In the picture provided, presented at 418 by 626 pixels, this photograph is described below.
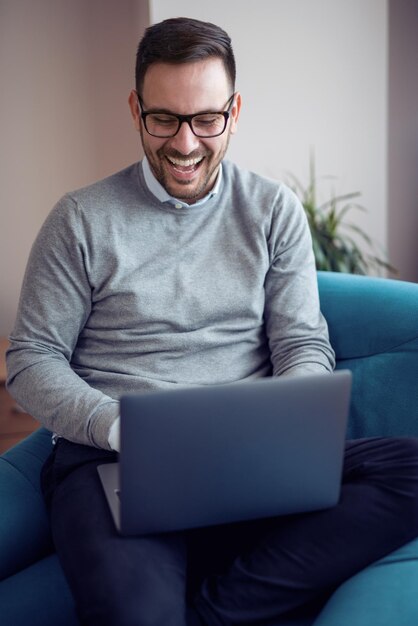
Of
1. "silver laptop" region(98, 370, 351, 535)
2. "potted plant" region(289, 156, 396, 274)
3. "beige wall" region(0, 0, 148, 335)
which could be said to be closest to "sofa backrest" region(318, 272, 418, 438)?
"silver laptop" region(98, 370, 351, 535)

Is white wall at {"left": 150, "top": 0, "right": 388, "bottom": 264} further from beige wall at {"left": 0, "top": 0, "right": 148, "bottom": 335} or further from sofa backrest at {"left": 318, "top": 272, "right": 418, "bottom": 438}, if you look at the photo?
sofa backrest at {"left": 318, "top": 272, "right": 418, "bottom": 438}

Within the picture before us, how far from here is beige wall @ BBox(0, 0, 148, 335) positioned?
A: 2.68 metres

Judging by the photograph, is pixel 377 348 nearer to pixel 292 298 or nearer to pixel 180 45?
pixel 292 298

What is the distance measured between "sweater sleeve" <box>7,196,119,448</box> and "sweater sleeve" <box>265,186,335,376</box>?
14.9 inches

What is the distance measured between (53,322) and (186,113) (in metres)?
0.47

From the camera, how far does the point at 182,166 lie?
4.88ft

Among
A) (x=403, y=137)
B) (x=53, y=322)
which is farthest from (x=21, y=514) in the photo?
(x=403, y=137)

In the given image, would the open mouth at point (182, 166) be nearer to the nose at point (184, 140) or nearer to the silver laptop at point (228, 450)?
the nose at point (184, 140)

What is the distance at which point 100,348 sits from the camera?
148 centimetres

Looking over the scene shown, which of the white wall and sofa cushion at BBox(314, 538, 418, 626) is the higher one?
the white wall

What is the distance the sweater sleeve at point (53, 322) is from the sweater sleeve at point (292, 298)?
378mm

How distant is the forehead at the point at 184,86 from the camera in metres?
1.42

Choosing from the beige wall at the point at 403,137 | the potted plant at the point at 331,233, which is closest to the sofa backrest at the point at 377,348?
the potted plant at the point at 331,233

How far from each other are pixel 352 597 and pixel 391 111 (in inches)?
92.6
